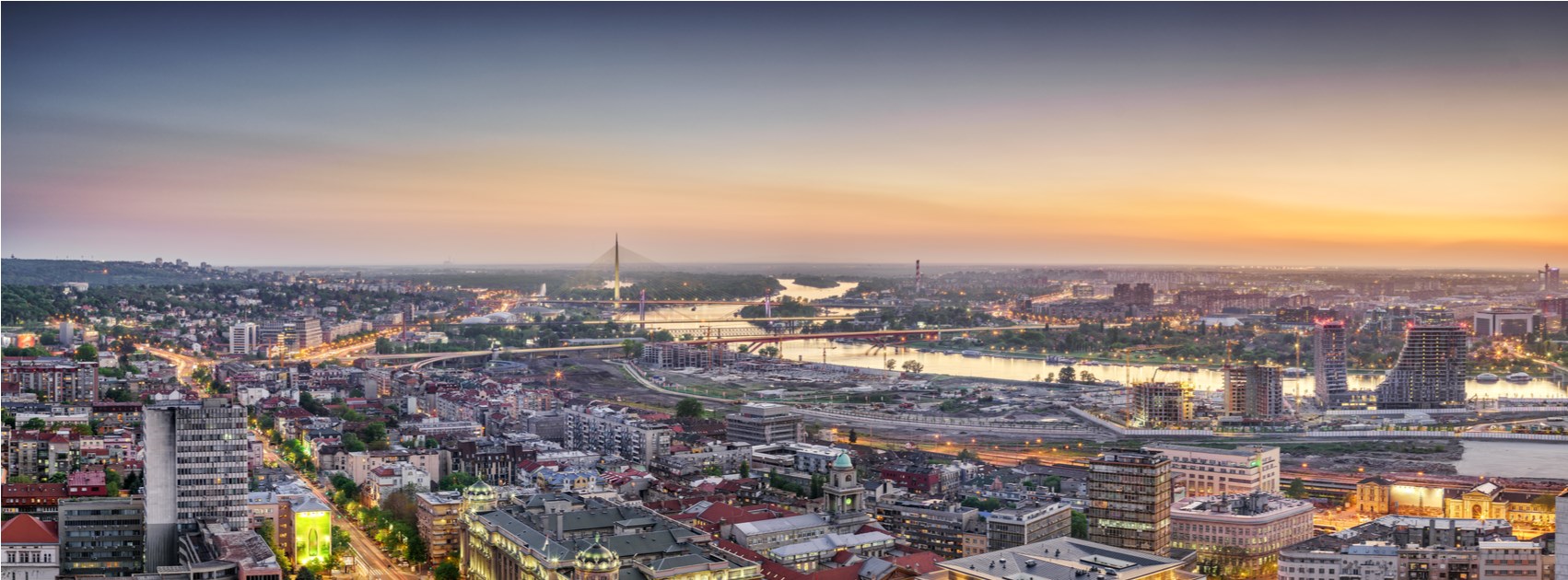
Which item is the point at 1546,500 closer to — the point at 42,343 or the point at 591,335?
the point at 42,343

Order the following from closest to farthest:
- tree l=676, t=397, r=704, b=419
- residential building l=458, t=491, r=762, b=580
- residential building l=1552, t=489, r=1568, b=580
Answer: residential building l=1552, t=489, r=1568, b=580
residential building l=458, t=491, r=762, b=580
tree l=676, t=397, r=704, b=419

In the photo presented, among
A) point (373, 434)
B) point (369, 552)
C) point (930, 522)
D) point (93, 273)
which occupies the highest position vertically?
point (93, 273)

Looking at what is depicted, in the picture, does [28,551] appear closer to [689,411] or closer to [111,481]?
[111,481]

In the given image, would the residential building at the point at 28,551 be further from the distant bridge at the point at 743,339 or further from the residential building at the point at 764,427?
the distant bridge at the point at 743,339

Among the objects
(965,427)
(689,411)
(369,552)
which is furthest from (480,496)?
(965,427)

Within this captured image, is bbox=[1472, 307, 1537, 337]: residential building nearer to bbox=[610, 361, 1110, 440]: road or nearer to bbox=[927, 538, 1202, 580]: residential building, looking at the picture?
bbox=[610, 361, 1110, 440]: road

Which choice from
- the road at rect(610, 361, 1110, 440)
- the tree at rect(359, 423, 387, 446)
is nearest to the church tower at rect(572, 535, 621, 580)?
the tree at rect(359, 423, 387, 446)
